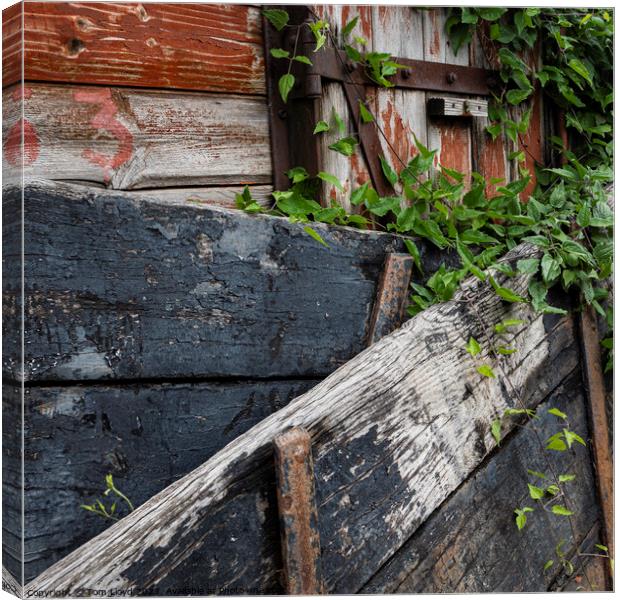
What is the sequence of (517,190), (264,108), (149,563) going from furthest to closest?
1. (517,190)
2. (264,108)
3. (149,563)

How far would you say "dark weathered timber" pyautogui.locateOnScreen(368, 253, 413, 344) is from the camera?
190 cm

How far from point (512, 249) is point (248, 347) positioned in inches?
34.0

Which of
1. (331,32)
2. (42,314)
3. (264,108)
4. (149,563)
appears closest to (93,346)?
(42,314)

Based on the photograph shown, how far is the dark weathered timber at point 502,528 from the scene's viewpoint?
1744 millimetres

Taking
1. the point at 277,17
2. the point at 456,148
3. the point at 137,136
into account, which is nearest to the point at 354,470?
the point at 137,136

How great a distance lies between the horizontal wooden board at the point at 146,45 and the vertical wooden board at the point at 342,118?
0.18 meters

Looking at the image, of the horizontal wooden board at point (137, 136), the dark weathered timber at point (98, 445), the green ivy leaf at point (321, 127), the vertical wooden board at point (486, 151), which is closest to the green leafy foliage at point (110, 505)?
the dark weathered timber at point (98, 445)

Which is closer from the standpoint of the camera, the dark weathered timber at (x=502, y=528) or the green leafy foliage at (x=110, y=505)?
the green leafy foliage at (x=110, y=505)

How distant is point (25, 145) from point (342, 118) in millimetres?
806

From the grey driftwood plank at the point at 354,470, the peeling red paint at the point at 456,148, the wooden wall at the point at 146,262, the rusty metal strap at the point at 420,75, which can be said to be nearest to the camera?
the grey driftwood plank at the point at 354,470

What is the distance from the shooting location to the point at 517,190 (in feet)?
7.01

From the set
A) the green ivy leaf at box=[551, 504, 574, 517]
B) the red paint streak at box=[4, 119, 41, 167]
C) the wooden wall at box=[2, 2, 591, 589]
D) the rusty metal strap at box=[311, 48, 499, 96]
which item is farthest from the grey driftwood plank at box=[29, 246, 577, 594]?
the red paint streak at box=[4, 119, 41, 167]

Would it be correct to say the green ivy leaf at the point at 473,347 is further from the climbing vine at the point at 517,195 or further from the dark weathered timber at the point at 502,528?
the dark weathered timber at the point at 502,528

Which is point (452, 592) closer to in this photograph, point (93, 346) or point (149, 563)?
point (149, 563)
